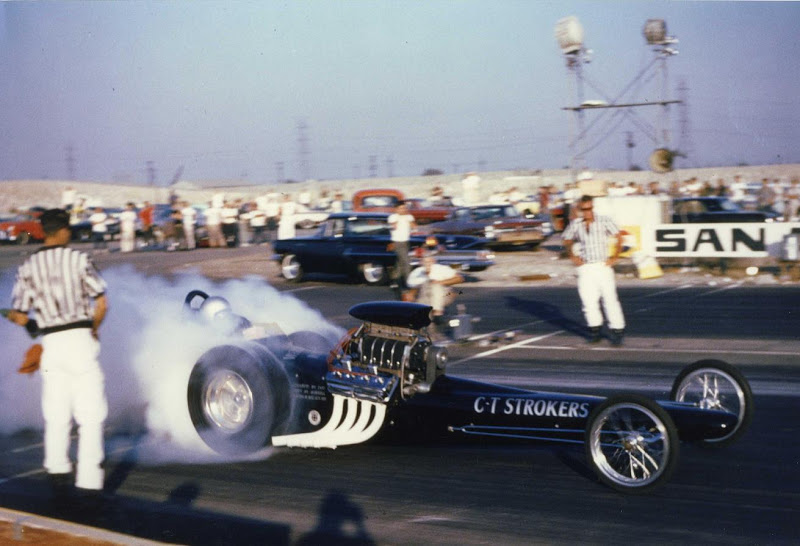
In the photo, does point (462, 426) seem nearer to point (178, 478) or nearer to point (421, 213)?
point (178, 478)

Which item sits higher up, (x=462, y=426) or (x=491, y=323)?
(x=462, y=426)

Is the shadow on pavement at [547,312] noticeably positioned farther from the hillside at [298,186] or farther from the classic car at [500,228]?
the hillside at [298,186]

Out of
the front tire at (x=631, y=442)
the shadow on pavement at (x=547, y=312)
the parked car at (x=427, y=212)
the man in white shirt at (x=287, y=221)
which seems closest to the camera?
the front tire at (x=631, y=442)

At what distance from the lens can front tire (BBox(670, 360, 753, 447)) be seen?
6.56 meters

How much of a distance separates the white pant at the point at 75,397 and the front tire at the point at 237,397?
3.72ft

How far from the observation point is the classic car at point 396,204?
113 feet

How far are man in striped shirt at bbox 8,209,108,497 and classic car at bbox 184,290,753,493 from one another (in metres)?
1.17

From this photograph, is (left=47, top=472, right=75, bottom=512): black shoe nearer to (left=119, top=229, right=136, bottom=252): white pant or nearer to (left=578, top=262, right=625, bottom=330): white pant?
(left=578, top=262, right=625, bottom=330): white pant

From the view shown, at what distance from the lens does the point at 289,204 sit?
90.7ft

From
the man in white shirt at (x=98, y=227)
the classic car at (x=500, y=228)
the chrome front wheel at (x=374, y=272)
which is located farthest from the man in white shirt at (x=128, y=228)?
the chrome front wheel at (x=374, y=272)

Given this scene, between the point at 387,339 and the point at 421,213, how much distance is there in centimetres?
3323

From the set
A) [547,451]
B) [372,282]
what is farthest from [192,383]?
[372,282]

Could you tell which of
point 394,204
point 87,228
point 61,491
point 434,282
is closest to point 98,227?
point 87,228

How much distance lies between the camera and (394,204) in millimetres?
34625
